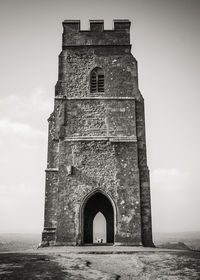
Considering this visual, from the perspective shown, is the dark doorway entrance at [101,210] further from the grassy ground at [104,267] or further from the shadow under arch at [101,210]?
the grassy ground at [104,267]

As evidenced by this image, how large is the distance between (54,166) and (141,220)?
5.70m

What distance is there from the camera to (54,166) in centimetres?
1789

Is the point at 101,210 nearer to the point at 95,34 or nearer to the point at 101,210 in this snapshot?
the point at 101,210

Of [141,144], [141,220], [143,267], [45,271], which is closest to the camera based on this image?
[45,271]

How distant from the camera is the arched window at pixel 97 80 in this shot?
18.5 meters

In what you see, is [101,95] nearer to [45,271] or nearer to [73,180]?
[73,180]

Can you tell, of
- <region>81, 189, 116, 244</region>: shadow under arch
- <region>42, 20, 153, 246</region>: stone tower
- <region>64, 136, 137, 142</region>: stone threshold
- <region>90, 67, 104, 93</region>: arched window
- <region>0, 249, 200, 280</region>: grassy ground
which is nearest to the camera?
<region>0, 249, 200, 280</region>: grassy ground

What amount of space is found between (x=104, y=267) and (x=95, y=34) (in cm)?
1446

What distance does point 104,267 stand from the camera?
8.98 meters

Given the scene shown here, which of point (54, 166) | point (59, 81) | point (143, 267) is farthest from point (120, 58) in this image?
point (143, 267)

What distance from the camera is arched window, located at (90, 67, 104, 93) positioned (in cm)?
1847

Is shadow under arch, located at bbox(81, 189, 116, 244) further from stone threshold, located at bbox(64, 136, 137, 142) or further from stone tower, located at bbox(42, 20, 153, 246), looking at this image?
stone threshold, located at bbox(64, 136, 137, 142)

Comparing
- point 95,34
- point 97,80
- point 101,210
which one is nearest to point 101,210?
point 101,210

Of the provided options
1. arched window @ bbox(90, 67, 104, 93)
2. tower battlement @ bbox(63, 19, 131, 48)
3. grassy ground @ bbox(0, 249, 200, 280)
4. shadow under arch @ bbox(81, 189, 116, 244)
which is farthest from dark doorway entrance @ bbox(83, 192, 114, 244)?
tower battlement @ bbox(63, 19, 131, 48)
